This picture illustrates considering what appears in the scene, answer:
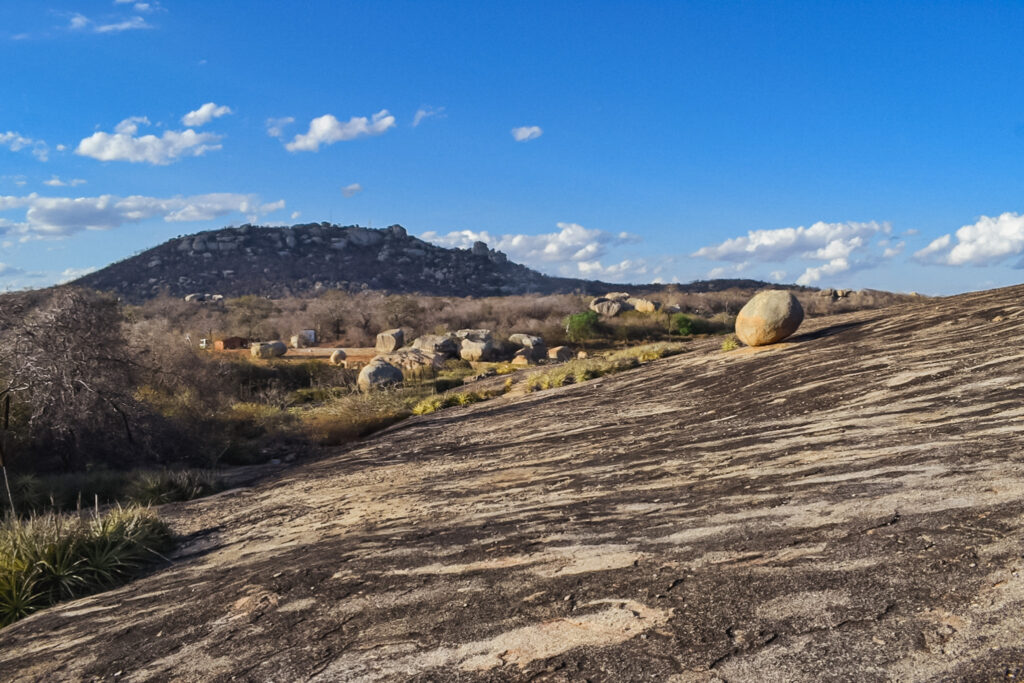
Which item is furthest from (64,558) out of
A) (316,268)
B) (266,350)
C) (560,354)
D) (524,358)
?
(316,268)

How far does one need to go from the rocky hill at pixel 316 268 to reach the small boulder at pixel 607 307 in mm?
28472

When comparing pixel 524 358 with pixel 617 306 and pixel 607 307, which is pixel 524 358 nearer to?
pixel 607 307

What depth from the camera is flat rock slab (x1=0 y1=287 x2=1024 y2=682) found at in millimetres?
3225

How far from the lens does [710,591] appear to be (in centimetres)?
375

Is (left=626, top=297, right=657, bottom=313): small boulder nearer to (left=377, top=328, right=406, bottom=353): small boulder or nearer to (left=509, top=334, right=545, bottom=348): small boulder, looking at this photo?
(left=509, top=334, right=545, bottom=348): small boulder

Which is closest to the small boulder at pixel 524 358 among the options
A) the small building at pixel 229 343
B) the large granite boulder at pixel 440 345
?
the large granite boulder at pixel 440 345

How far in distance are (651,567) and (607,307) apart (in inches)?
1513

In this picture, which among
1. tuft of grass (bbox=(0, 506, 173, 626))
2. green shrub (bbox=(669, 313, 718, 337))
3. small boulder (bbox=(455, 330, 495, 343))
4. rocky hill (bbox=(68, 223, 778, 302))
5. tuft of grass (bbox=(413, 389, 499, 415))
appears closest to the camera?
tuft of grass (bbox=(0, 506, 173, 626))

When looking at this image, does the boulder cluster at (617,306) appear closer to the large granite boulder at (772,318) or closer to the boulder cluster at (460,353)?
the boulder cluster at (460,353)

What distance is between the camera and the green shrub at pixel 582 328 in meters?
36.2

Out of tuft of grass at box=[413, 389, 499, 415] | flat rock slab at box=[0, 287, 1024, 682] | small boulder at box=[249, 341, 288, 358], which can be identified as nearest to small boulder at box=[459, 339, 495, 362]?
small boulder at box=[249, 341, 288, 358]

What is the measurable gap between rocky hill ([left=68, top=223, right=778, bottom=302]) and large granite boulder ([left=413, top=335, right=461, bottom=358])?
41.2 metres

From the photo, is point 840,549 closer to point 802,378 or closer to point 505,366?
point 802,378

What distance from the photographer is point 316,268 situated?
85.8 m
